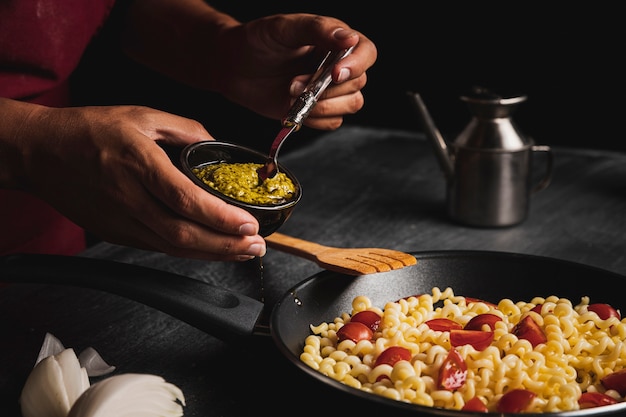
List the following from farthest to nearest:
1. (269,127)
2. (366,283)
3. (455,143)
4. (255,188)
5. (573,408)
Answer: (269,127), (455,143), (366,283), (255,188), (573,408)

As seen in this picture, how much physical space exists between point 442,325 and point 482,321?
0.20ft

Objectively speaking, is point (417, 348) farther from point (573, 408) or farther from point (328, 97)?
point (328, 97)

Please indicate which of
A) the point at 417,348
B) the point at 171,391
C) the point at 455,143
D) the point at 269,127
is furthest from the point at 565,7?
the point at 171,391

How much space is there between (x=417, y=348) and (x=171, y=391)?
35cm

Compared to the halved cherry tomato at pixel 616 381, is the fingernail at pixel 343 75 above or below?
above

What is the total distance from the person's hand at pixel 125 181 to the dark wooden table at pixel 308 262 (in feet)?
0.62

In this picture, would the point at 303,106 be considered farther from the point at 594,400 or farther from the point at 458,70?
the point at 458,70

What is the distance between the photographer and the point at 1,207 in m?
1.62

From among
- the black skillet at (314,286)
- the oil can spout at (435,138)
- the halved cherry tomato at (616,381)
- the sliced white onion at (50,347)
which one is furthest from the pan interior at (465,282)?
the oil can spout at (435,138)

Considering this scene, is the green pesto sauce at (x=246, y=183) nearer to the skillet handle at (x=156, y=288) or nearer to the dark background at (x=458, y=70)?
the skillet handle at (x=156, y=288)

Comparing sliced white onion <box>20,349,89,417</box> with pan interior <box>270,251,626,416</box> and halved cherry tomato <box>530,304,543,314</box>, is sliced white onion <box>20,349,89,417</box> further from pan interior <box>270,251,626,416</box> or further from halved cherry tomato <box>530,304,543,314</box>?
halved cherry tomato <box>530,304,543,314</box>

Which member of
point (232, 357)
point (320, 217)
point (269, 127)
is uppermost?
point (232, 357)

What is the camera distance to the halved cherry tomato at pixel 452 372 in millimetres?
1018

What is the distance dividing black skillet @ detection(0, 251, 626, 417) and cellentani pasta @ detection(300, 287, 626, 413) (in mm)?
32
